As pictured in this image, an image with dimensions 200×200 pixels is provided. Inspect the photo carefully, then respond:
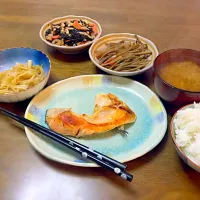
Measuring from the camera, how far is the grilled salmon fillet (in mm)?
958

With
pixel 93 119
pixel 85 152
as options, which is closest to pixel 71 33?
pixel 93 119

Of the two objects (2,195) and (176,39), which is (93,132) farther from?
(176,39)

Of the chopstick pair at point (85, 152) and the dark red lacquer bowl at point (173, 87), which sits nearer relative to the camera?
the chopstick pair at point (85, 152)

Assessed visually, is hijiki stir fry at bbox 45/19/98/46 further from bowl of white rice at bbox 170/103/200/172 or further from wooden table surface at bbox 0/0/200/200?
bowl of white rice at bbox 170/103/200/172

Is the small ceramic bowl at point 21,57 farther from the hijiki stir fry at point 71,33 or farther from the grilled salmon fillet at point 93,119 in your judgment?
the grilled salmon fillet at point 93,119

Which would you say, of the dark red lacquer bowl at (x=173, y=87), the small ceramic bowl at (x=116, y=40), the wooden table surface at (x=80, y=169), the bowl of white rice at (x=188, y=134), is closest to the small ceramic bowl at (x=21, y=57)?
the wooden table surface at (x=80, y=169)

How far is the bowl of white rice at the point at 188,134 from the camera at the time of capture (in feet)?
2.69

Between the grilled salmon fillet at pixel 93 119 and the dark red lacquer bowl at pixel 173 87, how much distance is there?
135mm

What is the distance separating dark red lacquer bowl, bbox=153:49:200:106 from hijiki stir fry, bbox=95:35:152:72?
0.11 m

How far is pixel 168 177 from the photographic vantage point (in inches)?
34.6

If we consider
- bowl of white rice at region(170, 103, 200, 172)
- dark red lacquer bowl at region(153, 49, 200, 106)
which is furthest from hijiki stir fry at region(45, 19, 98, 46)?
bowl of white rice at region(170, 103, 200, 172)

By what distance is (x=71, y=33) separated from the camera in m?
1.39

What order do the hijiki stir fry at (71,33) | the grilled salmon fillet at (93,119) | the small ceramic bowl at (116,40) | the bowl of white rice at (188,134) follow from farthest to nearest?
the hijiki stir fry at (71,33) < the small ceramic bowl at (116,40) < the grilled salmon fillet at (93,119) < the bowl of white rice at (188,134)

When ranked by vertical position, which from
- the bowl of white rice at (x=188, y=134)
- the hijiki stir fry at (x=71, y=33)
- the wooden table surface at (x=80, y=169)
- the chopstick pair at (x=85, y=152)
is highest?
the bowl of white rice at (x=188, y=134)
